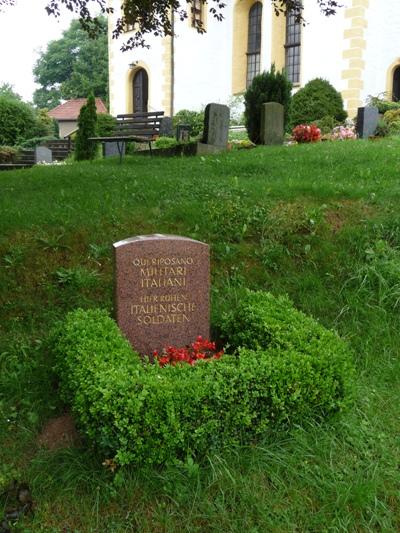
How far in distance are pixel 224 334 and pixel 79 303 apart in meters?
1.43

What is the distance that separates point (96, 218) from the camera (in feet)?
20.8

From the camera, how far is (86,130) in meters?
17.4

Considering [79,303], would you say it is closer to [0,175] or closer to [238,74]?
[0,175]

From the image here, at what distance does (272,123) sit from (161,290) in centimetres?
970

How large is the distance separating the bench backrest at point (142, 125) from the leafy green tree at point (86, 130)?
417cm

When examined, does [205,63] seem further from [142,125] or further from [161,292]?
[161,292]

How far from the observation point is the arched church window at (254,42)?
24391 millimetres

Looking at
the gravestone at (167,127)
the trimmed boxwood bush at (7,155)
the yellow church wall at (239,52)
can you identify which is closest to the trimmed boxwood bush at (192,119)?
the gravestone at (167,127)

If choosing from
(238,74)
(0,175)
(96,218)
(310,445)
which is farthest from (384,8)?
(310,445)

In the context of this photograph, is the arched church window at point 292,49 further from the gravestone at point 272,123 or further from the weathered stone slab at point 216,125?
the weathered stone slab at point 216,125

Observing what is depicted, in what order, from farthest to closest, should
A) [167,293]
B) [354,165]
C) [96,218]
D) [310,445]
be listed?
[354,165]
[96,218]
[167,293]
[310,445]

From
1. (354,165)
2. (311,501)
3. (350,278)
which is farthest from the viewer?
(354,165)

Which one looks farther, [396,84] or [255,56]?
[255,56]

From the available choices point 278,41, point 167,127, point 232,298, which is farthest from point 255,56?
point 232,298
